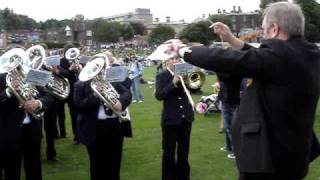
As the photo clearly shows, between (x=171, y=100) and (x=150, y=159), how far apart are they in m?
2.73

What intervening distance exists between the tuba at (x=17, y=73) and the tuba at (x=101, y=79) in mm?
752

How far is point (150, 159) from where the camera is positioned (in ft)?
34.1

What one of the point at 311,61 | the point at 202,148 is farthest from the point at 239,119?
the point at 202,148

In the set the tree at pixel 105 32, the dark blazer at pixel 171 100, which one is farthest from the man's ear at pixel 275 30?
the tree at pixel 105 32

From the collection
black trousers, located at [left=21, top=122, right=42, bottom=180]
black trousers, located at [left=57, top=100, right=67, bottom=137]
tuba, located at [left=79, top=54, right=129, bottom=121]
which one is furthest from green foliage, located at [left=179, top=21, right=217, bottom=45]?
black trousers, located at [left=57, top=100, right=67, bottom=137]

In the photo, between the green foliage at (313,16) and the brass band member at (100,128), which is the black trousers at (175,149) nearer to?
the brass band member at (100,128)

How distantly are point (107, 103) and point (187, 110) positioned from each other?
1555 mm

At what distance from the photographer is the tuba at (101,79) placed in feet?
22.5

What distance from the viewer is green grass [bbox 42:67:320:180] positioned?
916 cm

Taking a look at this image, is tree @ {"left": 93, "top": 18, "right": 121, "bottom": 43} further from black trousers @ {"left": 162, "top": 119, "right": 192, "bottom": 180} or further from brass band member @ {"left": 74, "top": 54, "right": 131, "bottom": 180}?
brass band member @ {"left": 74, "top": 54, "right": 131, "bottom": 180}

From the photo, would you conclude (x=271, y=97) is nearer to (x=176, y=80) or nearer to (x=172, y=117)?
(x=176, y=80)

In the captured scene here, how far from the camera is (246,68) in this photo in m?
3.56

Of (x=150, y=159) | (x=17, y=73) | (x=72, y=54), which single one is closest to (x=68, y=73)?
(x=72, y=54)

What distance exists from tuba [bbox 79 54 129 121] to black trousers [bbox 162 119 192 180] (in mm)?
1204
